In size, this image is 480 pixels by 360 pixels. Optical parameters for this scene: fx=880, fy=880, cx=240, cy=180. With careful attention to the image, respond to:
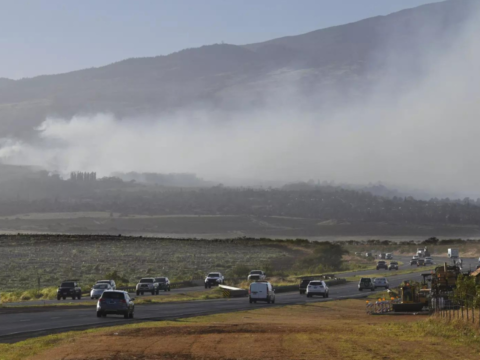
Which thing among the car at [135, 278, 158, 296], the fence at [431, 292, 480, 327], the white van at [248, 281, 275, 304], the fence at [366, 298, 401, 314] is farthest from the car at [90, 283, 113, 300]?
the fence at [431, 292, 480, 327]

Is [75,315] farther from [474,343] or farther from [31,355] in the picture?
[474,343]

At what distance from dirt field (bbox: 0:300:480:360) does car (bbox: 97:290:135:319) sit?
5025mm

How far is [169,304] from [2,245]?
100213 mm

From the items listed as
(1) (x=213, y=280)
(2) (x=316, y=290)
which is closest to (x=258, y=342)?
(2) (x=316, y=290)

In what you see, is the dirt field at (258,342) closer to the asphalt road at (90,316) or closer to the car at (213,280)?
the asphalt road at (90,316)

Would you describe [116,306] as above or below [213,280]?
above

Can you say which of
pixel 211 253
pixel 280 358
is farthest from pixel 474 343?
pixel 211 253

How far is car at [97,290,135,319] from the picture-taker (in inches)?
2123

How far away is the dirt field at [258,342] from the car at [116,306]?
503cm

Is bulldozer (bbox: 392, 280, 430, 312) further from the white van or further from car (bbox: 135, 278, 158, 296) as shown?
car (bbox: 135, 278, 158, 296)

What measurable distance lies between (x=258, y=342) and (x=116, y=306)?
62.4ft

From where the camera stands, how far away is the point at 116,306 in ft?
178

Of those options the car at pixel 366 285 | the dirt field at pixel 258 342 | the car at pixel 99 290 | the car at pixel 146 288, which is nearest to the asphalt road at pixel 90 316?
the dirt field at pixel 258 342

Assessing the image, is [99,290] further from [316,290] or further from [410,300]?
[410,300]
